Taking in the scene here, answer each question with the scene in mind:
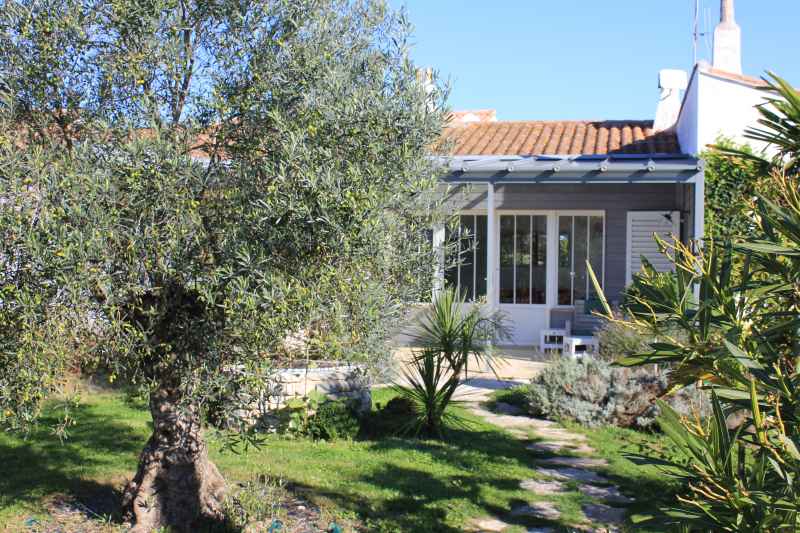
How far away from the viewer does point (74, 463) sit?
736 cm

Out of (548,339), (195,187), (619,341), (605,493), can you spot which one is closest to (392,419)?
(605,493)

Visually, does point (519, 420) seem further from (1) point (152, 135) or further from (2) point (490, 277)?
(1) point (152, 135)

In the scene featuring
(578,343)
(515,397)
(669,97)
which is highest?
(669,97)

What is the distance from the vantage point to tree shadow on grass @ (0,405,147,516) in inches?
253

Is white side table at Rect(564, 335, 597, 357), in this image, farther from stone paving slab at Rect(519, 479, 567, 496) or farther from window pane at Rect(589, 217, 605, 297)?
stone paving slab at Rect(519, 479, 567, 496)

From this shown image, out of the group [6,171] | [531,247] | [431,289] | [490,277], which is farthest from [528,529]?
[531,247]

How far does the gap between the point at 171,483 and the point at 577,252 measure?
1102 centimetres

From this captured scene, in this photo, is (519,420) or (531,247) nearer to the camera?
(519,420)

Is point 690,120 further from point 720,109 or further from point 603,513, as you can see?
point 603,513

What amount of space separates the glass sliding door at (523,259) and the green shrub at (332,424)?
7644 mm

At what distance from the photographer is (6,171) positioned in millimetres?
3811

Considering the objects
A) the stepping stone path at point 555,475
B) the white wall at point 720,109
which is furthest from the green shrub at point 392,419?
the white wall at point 720,109

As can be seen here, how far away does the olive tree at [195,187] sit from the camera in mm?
3930

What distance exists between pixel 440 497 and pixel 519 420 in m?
3.17
